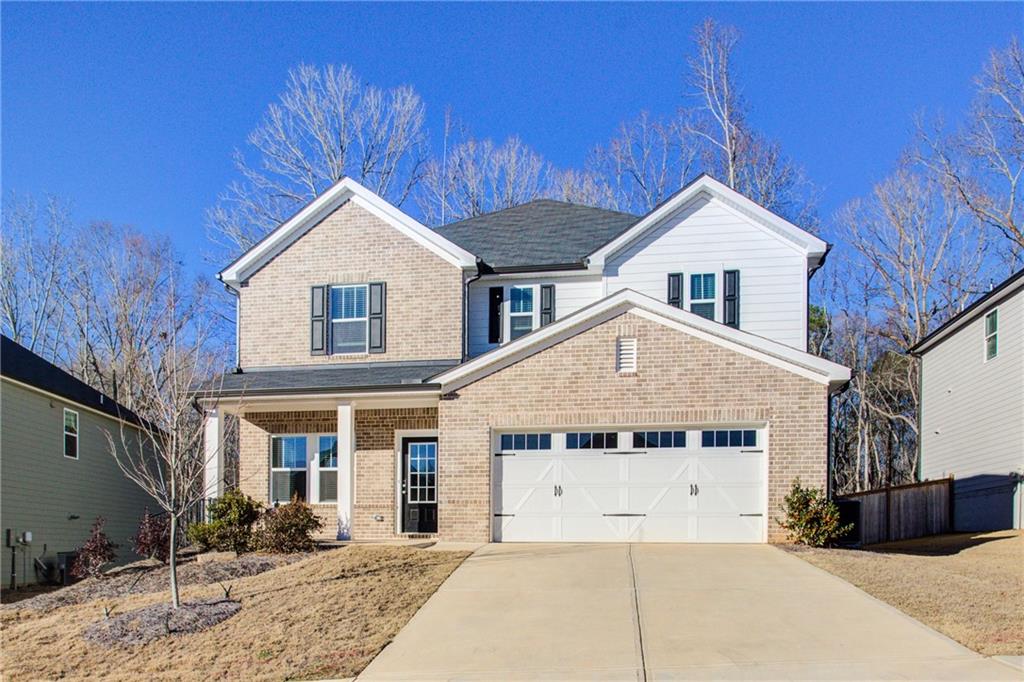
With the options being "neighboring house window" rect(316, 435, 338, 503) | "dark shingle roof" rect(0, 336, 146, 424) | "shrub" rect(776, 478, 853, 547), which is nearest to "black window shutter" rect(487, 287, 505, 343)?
"neighboring house window" rect(316, 435, 338, 503)

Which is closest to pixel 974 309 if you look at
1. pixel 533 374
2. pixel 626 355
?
pixel 626 355

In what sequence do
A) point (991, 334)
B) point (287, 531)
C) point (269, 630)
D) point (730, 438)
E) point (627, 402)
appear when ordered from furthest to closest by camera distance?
point (991, 334)
point (627, 402)
point (730, 438)
point (287, 531)
point (269, 630)

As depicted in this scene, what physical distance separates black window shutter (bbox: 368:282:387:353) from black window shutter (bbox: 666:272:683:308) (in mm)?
6165

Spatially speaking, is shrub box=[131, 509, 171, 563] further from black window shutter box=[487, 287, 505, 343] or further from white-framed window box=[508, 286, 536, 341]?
white-framed window box=[508, 286, 536, 341]

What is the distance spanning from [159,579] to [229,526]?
5.05ft

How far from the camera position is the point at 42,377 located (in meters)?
19.4

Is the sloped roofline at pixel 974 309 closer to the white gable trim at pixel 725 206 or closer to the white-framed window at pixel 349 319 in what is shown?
the white gable trim at pixel 725 206

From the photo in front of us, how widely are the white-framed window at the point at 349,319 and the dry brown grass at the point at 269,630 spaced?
6213 mm

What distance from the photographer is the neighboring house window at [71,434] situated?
2031 cm

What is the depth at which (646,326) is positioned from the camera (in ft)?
52.1

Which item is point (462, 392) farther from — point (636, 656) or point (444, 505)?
point (636, 656)

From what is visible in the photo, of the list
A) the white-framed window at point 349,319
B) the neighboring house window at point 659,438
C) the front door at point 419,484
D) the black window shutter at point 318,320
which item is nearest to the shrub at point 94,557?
the black window shutter at point 318,320

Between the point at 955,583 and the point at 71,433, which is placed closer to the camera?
the point at 955,583

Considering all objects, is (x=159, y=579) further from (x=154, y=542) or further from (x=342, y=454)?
(x=342, y=454)
